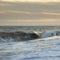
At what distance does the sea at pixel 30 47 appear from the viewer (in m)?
0.92

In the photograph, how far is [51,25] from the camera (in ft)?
3.45

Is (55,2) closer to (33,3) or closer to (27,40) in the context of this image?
(33,3)

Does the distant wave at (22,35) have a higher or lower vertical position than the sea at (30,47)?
higher

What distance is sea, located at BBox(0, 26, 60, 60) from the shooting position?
36.1 inches

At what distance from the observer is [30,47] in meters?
0.96

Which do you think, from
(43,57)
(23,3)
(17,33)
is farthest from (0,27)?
(43,57)

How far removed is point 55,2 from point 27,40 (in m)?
0.33

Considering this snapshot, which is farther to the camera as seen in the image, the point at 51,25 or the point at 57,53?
the point at 51,25

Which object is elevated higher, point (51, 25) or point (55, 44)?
point (51, 25)

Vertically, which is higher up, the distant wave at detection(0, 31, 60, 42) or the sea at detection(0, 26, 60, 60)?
the distant wave at detection(0, 31, 60, 42)

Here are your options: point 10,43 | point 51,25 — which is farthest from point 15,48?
point 51,25

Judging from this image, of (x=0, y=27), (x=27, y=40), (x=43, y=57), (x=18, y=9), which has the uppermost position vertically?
(x=18, y=9)

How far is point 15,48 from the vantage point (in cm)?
96

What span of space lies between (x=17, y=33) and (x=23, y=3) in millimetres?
210
